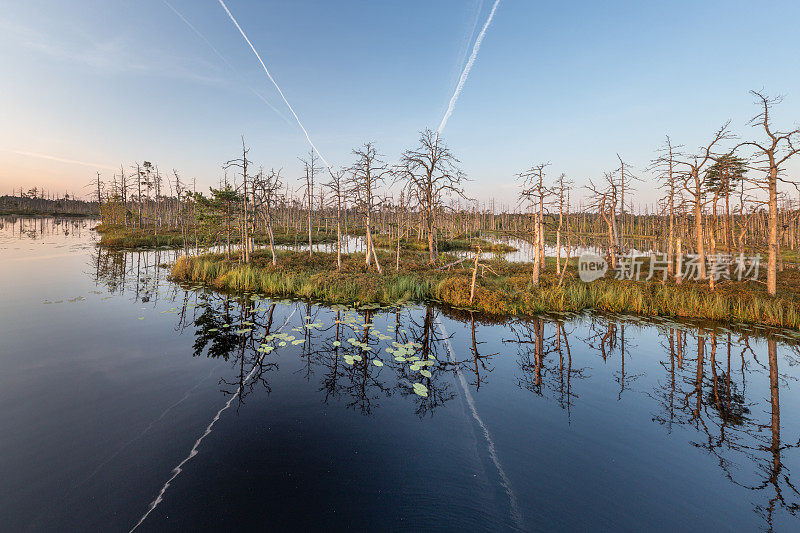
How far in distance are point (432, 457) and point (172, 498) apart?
13.0 feet

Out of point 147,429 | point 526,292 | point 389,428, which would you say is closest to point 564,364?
point 389,428

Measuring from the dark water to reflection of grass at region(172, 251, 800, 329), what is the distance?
85.6 inches

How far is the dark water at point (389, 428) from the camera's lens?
13.5 ft

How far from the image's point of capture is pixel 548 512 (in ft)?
13.6

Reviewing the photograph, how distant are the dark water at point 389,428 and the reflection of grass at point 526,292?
85.6 inches

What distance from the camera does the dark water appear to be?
162 inches

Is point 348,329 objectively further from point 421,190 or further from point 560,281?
point 421,190

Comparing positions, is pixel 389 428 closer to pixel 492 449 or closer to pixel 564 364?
pixel 492 449

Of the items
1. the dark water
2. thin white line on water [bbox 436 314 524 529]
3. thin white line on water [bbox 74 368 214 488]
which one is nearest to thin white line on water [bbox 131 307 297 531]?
the dark water

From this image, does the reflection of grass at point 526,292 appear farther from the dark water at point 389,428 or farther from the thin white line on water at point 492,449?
the thin white line on water at point 492,449

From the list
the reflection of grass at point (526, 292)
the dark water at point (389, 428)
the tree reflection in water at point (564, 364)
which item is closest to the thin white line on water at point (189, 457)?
the dark water at point (389, 428)

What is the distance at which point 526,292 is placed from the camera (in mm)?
15453

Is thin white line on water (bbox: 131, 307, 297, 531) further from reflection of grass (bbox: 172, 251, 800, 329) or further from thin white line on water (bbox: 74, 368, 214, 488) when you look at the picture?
reflection of grass (bbox: 172, 251, 800, 329)

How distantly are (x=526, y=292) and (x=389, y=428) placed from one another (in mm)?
11956
